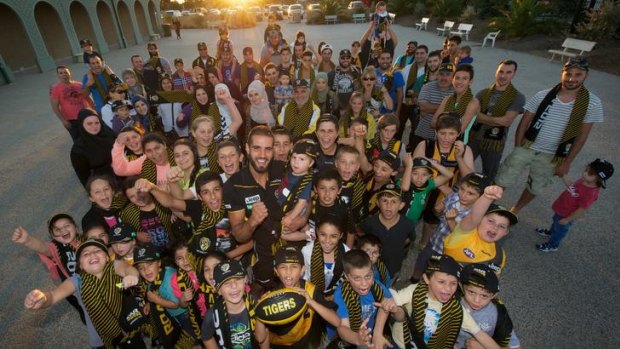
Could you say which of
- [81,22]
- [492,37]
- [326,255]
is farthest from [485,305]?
[81,22]

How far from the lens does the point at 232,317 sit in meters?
2.36

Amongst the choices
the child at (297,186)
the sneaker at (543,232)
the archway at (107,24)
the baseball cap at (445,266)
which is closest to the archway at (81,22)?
the archway at (107,24)

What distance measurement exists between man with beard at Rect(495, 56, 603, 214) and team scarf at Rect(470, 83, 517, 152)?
0.87 ft

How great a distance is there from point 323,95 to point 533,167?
158 inches

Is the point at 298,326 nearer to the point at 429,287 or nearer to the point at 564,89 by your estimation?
the point at 429,287

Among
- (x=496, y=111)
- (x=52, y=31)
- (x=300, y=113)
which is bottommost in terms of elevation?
(x=300, y=113)

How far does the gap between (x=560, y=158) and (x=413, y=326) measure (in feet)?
11.4

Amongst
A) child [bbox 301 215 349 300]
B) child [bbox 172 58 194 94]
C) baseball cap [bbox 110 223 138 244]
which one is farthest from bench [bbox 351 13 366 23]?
baseball cap [bbox 110 223 138 244]

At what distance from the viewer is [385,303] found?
2367 millimetres

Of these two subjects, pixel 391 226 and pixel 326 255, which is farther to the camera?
pixel 391 226

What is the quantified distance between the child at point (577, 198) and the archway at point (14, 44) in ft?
80.2

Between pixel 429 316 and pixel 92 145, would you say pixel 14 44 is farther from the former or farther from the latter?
pixel 429 316

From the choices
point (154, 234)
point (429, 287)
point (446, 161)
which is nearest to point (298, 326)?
point (429, 287)

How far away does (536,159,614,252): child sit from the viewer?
3639 mm
